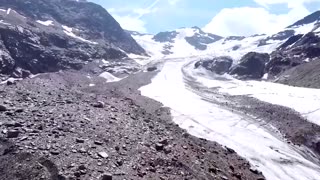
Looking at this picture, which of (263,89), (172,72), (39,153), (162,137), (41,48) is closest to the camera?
(39,153)

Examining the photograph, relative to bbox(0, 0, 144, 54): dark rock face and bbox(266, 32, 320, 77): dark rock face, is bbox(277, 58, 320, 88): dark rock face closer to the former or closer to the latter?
bbox(266, 32, 320, 77): dark rock face

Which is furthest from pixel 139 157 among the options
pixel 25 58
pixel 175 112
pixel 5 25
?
pixel 5 25

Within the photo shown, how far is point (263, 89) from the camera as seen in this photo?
8644 cm

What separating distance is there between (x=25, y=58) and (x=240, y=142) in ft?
172

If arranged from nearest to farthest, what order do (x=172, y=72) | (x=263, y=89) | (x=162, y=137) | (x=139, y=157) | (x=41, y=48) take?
1. (x=139, y=157)
2. (x=162, y=137)
3. (x=263, y=89)
4. (x=41, y=48)
5. (x=172, y=72)

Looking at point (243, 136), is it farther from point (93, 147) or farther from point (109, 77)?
point (109, 77)

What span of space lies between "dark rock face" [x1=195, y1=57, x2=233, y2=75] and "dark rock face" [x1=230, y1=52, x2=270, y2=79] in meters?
10.0

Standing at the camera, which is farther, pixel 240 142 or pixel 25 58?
pixel 25 58

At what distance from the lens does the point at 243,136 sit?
156ft

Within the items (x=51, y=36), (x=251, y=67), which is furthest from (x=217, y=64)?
(x=51, y=36)

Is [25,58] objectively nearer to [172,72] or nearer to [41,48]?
[41,48]

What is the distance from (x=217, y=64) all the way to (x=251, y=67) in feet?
64.3

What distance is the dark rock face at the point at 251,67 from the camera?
12487cm

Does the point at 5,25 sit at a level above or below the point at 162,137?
above
